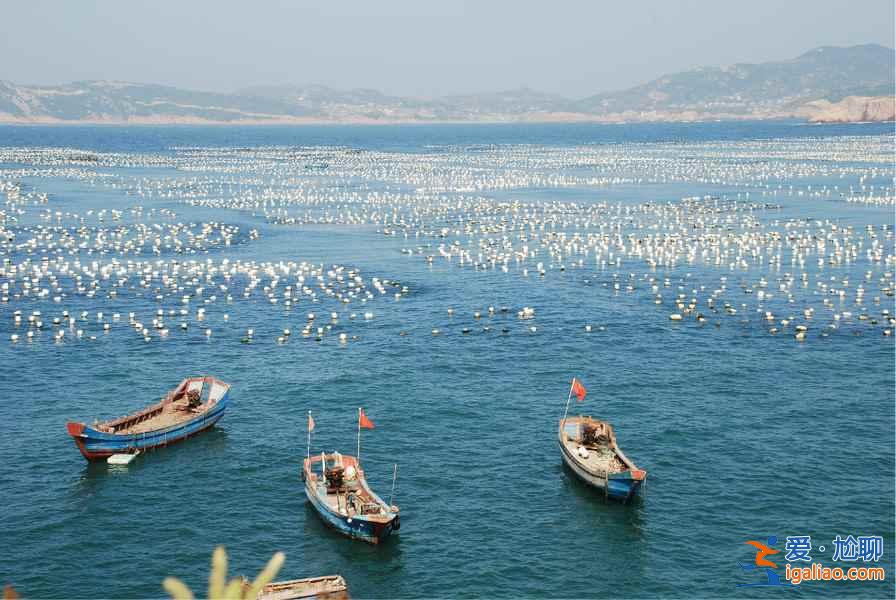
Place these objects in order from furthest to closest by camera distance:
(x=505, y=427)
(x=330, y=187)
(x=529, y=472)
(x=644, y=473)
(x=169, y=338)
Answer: (x=330, y=187) → (x=169, y=338) → (x=505, y=427) → (x=529, y=472) → (x=644, y=473)

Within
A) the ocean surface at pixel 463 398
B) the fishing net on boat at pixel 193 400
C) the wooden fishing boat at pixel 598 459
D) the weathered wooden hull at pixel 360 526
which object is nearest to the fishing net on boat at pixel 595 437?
the wooden fishing boat at pixel 598 459

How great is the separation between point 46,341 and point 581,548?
53.7m

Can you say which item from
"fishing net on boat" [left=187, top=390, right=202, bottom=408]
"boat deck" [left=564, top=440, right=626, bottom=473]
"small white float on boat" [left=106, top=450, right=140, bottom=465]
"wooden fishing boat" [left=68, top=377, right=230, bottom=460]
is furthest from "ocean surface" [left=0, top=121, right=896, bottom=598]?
"fishing net on boat" [left=187, top=390, right=202, bottom=408]

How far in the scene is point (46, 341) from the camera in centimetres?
7731

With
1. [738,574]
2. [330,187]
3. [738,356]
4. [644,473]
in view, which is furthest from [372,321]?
[330,187]

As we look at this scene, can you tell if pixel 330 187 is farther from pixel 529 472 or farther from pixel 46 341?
pixel 529 472

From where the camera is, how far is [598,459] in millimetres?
51406

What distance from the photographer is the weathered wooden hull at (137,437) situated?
52375 millimetres

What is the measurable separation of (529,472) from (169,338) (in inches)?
1564

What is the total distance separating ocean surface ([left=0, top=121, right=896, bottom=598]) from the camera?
43500mm

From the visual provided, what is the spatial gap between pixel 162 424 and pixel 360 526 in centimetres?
1995

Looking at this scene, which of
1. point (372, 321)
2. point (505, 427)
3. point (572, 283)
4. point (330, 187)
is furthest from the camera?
point (330, 187)

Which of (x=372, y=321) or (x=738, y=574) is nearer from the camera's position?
(x=738, y=574)

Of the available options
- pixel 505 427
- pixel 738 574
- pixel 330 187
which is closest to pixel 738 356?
pixel 505 427
